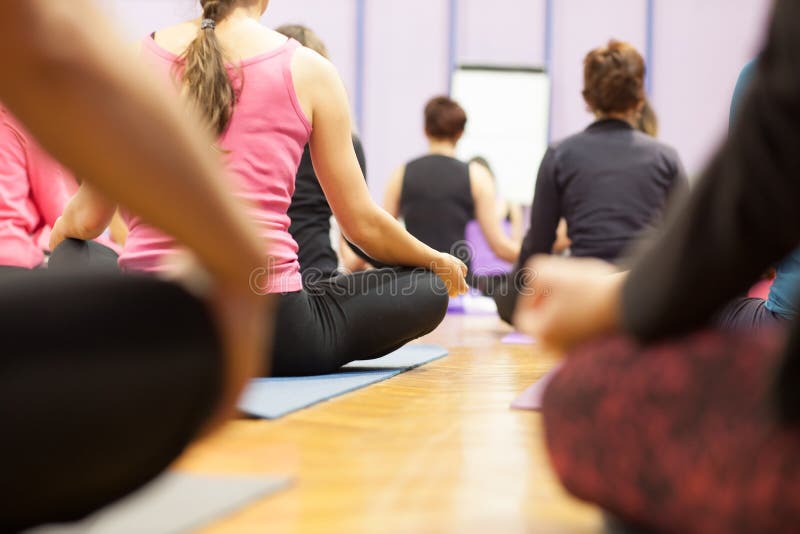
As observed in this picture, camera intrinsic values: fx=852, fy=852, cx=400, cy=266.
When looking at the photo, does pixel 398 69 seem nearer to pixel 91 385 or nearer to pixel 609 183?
pixel 609 183

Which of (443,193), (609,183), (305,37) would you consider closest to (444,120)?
(443,193)

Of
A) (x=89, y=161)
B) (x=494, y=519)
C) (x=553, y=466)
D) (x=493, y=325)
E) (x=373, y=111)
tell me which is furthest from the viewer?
(x=373, y=111)

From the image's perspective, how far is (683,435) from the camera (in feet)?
1.92

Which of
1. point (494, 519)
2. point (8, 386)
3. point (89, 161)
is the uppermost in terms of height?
point (89, 161)

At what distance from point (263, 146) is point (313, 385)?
1.59ft

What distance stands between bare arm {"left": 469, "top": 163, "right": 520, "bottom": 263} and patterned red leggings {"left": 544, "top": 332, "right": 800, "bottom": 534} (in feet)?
10.9

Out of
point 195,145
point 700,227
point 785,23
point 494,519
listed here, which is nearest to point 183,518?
point 494,519

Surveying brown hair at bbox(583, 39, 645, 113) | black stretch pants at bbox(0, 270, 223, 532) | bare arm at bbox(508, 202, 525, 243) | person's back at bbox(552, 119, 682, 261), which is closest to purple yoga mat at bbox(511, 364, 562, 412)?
black stretch pants at bbox(0, 270, 223, 532)

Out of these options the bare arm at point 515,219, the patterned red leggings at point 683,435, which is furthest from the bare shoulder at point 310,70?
the bare arm at point 515,219

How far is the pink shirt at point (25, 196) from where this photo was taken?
1963mm

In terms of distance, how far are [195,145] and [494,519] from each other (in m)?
0.49

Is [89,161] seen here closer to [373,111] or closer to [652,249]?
[652,249]

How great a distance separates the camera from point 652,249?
61 centimetres

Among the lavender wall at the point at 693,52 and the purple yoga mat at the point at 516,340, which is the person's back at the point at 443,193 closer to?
the purple yoga mat at the point at 516,340
